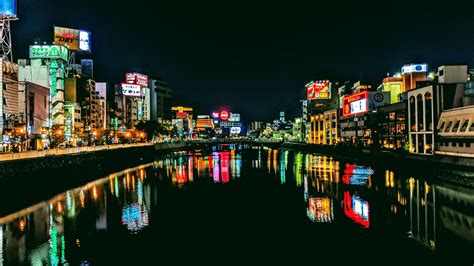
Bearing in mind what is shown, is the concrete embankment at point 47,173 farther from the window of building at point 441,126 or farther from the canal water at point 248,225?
the window of building at point 441,126

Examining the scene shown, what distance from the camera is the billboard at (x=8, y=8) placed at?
54.4 m

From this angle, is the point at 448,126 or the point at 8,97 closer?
the point at 448,126

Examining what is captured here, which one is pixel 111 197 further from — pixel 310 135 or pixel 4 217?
pixel 310 135

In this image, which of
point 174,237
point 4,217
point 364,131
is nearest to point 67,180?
point 4,217

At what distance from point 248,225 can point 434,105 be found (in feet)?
128

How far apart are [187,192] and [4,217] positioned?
15446 mm

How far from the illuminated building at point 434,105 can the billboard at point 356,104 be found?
22778mm

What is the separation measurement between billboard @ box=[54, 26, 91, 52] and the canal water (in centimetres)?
4321

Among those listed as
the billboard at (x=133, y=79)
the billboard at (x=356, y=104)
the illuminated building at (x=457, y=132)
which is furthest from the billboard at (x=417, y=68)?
the billboard at (x=133, y=79)

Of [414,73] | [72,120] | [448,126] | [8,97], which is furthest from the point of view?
[414,73]

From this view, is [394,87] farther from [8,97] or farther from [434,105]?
[8,97]

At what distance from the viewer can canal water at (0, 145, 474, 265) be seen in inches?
737

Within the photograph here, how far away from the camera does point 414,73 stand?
84812mm

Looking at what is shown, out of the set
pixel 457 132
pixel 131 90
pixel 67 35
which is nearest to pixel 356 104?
pixel 457 132
